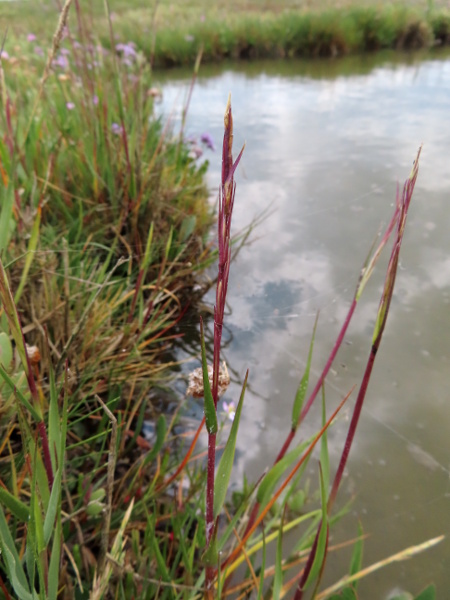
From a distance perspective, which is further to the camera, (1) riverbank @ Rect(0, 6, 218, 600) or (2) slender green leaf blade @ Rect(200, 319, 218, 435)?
(1) riverbank @ Rect(0, 6, 218, 600)

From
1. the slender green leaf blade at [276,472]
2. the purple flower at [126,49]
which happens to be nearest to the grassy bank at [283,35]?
the purple flower at [126,49]

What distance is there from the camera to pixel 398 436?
92 centimetres

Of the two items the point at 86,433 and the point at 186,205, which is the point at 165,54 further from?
the point at 86,433

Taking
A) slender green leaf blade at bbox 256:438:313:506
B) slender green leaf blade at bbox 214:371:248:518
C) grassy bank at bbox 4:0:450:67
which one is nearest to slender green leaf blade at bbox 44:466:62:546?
slender green leaf blade at bbox 214:371:248:518

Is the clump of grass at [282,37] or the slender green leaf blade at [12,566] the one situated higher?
the clump of grass at [282,37]

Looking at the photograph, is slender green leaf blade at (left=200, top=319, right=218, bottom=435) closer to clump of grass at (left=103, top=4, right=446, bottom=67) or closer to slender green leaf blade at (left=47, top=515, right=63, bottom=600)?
slender green leaf blade at (left=47, top=515, right=63, bottom=600)

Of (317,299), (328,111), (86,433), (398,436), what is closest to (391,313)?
(317,299)

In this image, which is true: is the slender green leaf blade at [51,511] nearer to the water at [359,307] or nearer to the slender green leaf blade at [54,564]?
the slender green leaf blade at [54,564]

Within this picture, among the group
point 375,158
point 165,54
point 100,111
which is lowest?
point 375,158

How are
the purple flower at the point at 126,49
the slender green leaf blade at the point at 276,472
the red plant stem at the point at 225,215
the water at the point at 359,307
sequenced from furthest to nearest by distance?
the purple flower at the point at 126,49, the water at the point at 359,307, the slender green leaf blade at the point at 276,472, the red plant stem at the point at 225,215

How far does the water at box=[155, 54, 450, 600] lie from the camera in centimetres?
80

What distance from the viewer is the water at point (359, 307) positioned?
0.80 meters

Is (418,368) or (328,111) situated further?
(328,111)

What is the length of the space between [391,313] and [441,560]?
0.66 meters
